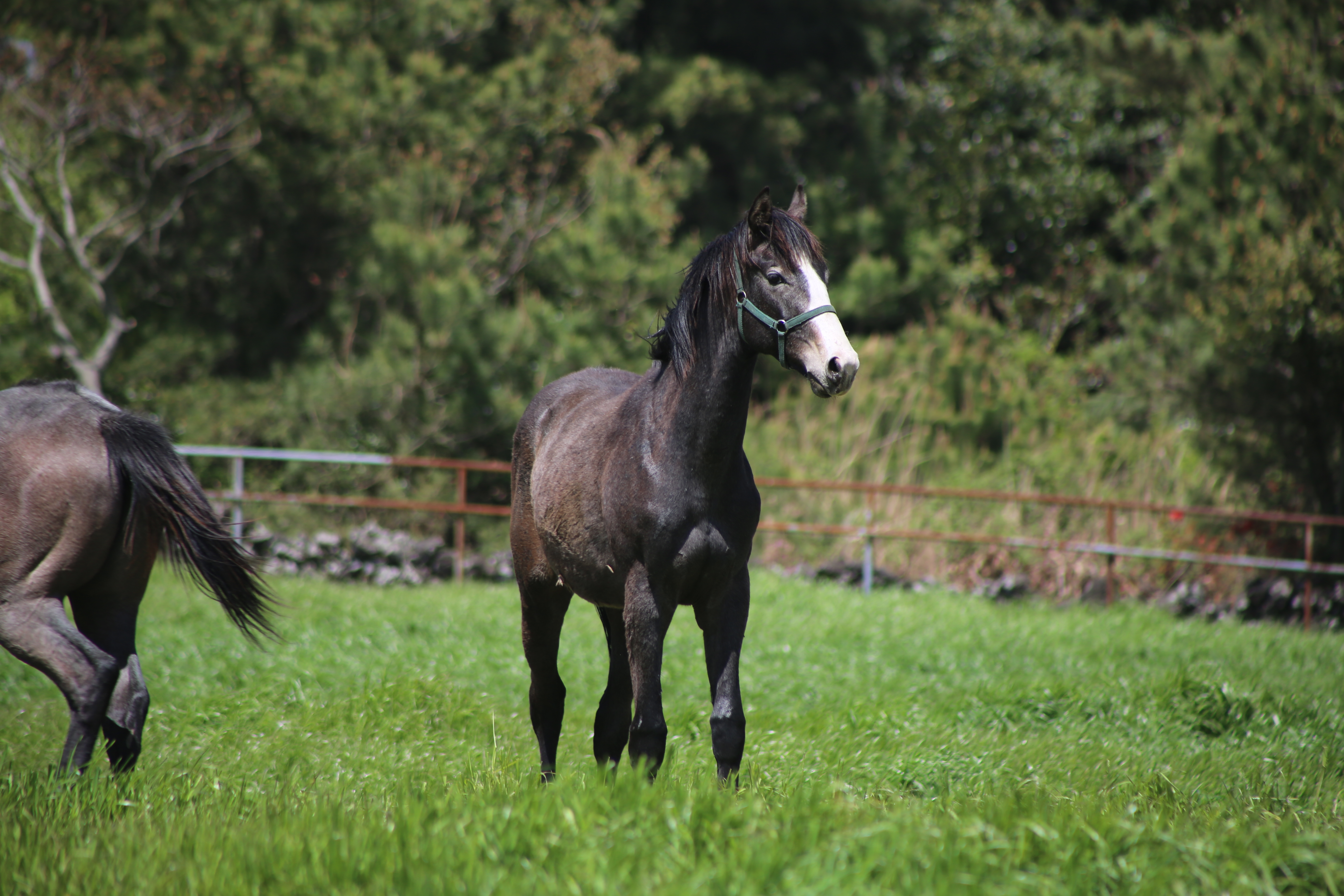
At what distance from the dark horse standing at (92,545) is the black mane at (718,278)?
2144 mm

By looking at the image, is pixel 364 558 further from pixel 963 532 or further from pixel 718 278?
pixel 718 278

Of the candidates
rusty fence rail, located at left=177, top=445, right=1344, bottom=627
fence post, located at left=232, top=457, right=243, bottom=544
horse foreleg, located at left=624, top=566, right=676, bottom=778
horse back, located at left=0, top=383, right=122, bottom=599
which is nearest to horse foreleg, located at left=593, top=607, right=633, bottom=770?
horse foreleg, located at left=624, top=566, right=676, bottom=778

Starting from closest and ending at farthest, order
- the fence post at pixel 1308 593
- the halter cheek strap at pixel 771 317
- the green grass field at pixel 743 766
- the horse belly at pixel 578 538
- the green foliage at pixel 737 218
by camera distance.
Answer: the green grass field at pixel 743 766
the halter cheek strap at pixel 771 317
the horse belly at pixel 578 538
the fence post at pixel 1308 593
the green foliage at pixel 737 218

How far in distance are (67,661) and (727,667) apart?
2.49 metres

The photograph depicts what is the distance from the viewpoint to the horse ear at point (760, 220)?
3.59 m

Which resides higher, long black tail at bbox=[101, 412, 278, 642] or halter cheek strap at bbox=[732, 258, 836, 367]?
halter cheek strap at bbox=[732, 258, 836, 367]

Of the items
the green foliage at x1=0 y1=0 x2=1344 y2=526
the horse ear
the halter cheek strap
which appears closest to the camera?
the halter cheek strap

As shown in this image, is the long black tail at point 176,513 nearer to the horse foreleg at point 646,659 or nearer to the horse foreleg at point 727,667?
the horse foreleg at point 646,659

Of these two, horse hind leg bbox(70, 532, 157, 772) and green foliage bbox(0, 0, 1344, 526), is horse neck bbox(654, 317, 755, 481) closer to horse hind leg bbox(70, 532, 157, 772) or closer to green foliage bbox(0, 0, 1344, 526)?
horse hind leg bbox(70, 532, 157, 772)

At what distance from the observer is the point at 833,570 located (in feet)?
36.2

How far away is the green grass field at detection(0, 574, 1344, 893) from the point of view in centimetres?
274

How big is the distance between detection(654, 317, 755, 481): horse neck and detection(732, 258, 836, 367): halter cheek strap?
88 mm

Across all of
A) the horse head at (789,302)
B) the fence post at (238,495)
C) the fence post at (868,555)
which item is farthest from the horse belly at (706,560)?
the fence post at (868,555)

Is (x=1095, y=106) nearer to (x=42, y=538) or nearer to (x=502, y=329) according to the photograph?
(x=502, y=329)
